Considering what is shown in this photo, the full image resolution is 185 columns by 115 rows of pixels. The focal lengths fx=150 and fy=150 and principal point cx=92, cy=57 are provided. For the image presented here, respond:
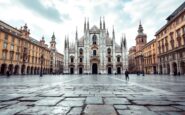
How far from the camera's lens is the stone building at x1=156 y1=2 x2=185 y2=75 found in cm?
3269

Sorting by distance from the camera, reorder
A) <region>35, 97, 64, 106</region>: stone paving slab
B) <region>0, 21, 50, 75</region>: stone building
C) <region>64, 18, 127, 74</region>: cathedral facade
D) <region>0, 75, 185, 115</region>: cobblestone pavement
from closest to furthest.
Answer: <region>0, 75, 185, 115</region>: cobblestone pavement < <region>35, 97, 64, 106</region>: stone paving slab < <region>0, 21, 50, 75</region>: stone building < <region>64, 18, 127, 74</region>: cathedral facade

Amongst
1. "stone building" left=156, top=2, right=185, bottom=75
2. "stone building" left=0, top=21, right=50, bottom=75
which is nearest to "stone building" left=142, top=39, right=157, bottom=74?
"stone building" left=156, top=2, right=185, bottom=75

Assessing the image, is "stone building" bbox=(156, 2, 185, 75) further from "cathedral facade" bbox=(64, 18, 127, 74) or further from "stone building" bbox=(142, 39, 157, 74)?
"cathedral facade" bbox=(64, 18, 127, 74)

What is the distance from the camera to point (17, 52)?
4144 centimetres

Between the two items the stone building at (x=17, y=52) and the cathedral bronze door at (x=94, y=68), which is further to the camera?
the cathedral bronze door at (x=94, y=68)

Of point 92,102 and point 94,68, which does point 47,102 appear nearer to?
point 92,102

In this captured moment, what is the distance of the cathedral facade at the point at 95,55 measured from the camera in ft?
180

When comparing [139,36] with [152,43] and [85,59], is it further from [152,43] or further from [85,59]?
[85,59]

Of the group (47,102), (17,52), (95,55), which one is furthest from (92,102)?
(95,55)

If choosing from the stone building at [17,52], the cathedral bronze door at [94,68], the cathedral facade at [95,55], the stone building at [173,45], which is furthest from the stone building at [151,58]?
the stone building at [17,52]

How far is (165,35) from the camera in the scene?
135 ft

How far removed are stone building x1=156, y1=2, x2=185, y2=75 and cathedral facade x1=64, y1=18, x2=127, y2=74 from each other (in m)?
13.5

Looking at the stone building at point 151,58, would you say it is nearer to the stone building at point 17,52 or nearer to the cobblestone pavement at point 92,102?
the stone building at point 17,52

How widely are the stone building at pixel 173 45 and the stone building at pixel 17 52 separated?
102 feet
